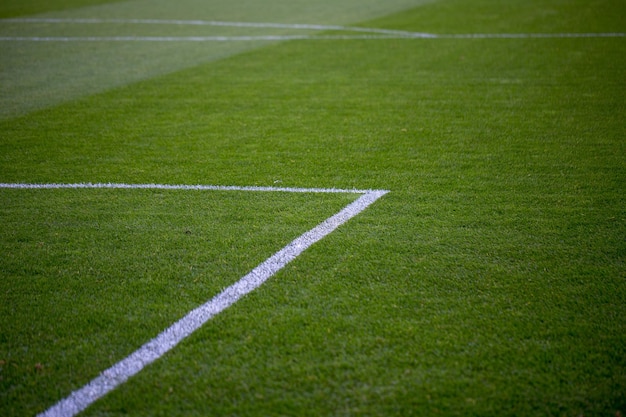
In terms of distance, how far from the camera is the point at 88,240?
3684mm

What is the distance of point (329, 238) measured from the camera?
3.62 meters

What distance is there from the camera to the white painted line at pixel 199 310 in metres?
2.43

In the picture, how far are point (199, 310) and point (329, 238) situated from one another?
3.16ft

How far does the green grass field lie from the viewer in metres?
2.49

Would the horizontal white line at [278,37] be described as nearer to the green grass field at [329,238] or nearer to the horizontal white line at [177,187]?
the green grass field at [329,238]

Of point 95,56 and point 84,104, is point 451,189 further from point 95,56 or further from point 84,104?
point 95,56

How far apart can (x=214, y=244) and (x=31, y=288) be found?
0.98 meters

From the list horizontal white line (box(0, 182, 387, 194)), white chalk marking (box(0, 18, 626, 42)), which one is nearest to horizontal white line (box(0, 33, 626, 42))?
white chalk marking (box(0, 18, 626, 42))

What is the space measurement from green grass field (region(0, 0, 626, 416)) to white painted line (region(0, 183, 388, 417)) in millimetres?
51

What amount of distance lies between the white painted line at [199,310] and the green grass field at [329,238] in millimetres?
51

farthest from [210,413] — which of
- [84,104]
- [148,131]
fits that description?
[84,104]

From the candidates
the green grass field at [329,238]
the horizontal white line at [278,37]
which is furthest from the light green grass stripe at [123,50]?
the horizontal white line at [278,37]

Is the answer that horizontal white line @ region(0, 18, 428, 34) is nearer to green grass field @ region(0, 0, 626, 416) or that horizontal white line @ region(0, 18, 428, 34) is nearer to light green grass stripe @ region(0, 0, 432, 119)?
light green grass stripe @ region(0, 0, 432, 119)

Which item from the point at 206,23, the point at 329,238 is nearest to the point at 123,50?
the point at 206,23
